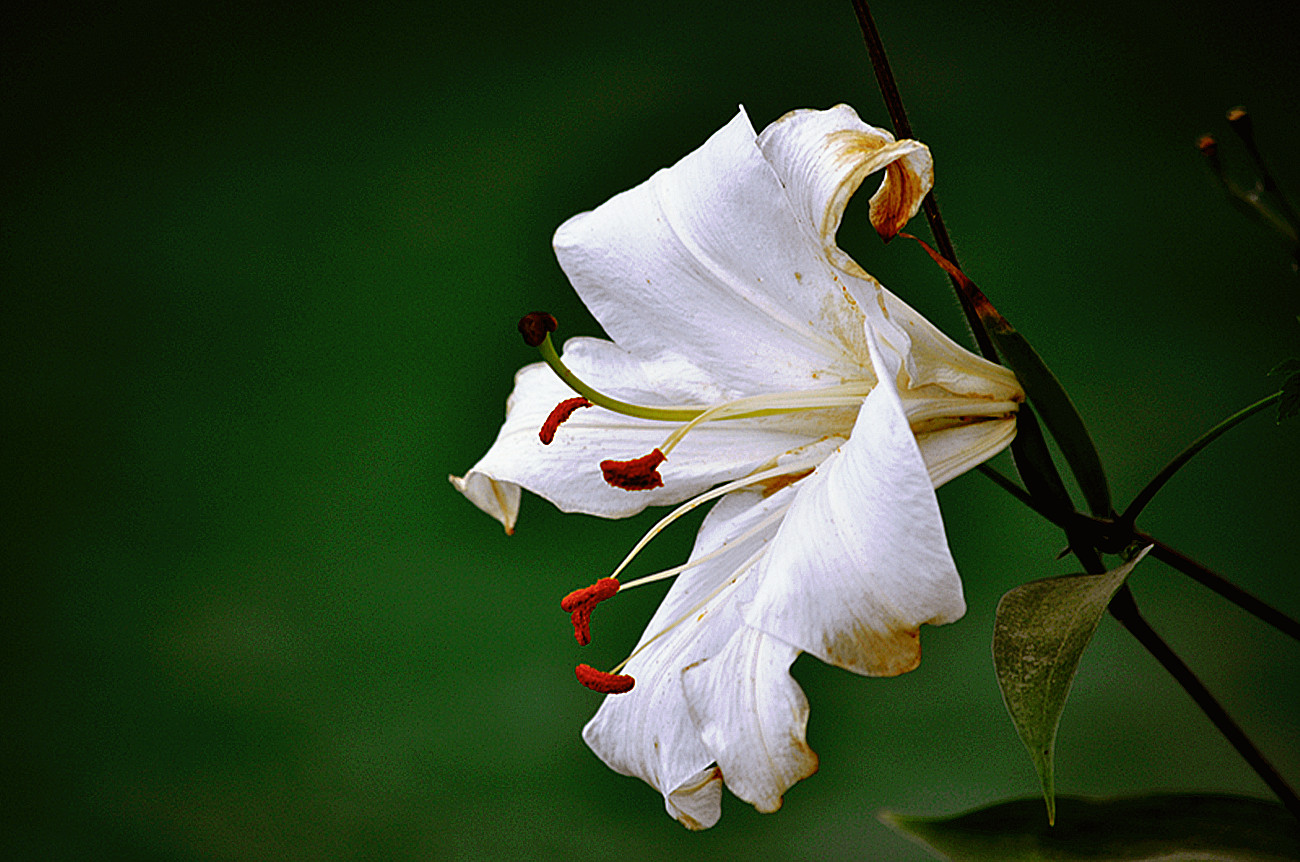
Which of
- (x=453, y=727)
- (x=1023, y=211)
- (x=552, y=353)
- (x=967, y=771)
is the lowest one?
(x=967, y=771)

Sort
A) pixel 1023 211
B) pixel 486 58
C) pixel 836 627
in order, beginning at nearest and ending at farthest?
pixel 836 627, pixel 1023 211, pixel 486 58

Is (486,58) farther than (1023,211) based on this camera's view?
Yes

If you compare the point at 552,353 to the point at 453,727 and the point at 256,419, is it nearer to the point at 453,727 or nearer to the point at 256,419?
the point at 453,727

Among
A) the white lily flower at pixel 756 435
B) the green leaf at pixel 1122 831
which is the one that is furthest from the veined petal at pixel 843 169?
the green leaf at pixel 1122 831

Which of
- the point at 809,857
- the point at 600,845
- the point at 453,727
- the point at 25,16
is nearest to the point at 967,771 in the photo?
the point at 809,857

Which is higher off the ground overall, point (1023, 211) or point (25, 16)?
point (25, 16)

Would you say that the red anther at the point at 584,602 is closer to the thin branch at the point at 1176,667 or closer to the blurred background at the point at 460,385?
the thin branch at the point at 1176,667

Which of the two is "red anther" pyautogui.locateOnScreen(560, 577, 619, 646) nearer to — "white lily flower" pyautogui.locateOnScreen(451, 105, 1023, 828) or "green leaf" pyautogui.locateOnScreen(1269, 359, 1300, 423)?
"white lily flower" pyautogui.locateOnScreen(451, 105, 1023, 828)
